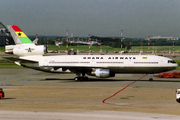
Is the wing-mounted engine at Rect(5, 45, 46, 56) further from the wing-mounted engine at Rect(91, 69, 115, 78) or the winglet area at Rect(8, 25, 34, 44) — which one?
the wing-mounted engine at Rect(91, 69, 115, 78)

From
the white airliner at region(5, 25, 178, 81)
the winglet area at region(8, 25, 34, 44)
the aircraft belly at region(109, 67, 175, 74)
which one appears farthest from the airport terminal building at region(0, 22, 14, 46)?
the aircraft belly at region(109, 67, 175, 74)

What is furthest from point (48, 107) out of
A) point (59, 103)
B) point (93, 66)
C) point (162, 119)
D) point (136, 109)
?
point (93, 66)

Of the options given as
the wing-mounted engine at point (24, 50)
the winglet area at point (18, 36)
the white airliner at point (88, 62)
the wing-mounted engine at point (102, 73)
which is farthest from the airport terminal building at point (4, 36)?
the wing-mounted engine at point (102, 73)

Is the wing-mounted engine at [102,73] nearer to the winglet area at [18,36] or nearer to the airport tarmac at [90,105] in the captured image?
the airport tarmac at [90,105]

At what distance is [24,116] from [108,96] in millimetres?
12517

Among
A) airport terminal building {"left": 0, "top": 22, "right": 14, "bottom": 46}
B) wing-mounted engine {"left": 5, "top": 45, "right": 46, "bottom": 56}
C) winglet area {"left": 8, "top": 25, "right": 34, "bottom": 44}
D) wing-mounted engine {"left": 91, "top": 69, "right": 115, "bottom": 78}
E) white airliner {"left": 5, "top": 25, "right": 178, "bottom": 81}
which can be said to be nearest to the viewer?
wing-mounted engine {"left": 91, "top": 69, "right": 115, "bottom": 78}

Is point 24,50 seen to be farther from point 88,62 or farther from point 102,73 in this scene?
point 102,73

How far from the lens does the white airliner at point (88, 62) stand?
45.6 metres

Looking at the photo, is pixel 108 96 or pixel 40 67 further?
pixel 40 67

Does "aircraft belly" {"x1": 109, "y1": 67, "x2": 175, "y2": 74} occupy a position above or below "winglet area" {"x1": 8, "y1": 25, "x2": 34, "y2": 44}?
below

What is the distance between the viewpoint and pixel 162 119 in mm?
19859

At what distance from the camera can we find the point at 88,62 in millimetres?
46688

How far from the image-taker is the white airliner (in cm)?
4563

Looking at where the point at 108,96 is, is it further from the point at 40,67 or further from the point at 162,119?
the point at 40,67
